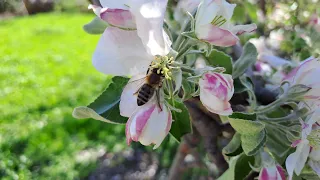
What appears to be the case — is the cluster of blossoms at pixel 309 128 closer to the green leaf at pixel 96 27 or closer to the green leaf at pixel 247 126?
the green leaf at pixel 247 126

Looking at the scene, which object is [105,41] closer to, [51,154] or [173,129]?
[173,129]

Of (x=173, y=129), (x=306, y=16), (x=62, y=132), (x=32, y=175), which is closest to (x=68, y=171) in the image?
(x=32, y=175)

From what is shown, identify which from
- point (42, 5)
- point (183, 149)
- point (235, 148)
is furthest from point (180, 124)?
point (42, 5)

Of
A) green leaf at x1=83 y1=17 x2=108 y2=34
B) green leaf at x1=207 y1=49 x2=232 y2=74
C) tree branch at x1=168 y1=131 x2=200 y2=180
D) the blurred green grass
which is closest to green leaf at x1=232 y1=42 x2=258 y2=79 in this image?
green leaf at x1=207 y1=49 x2=232 y2=74

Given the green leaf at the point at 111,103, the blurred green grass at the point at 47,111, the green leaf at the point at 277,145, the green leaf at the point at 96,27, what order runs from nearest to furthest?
the green leaf at the point at 111,103 < the green leaf at the point at 277,145 < the green leaf at the point at 96,27 < the blurred green grass at the point at 47,111

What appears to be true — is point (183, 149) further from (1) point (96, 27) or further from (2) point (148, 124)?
(2) point (148, 124)

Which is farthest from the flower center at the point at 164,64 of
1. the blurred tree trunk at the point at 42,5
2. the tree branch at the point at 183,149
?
the blurred tree trunk at the point at 42,5
